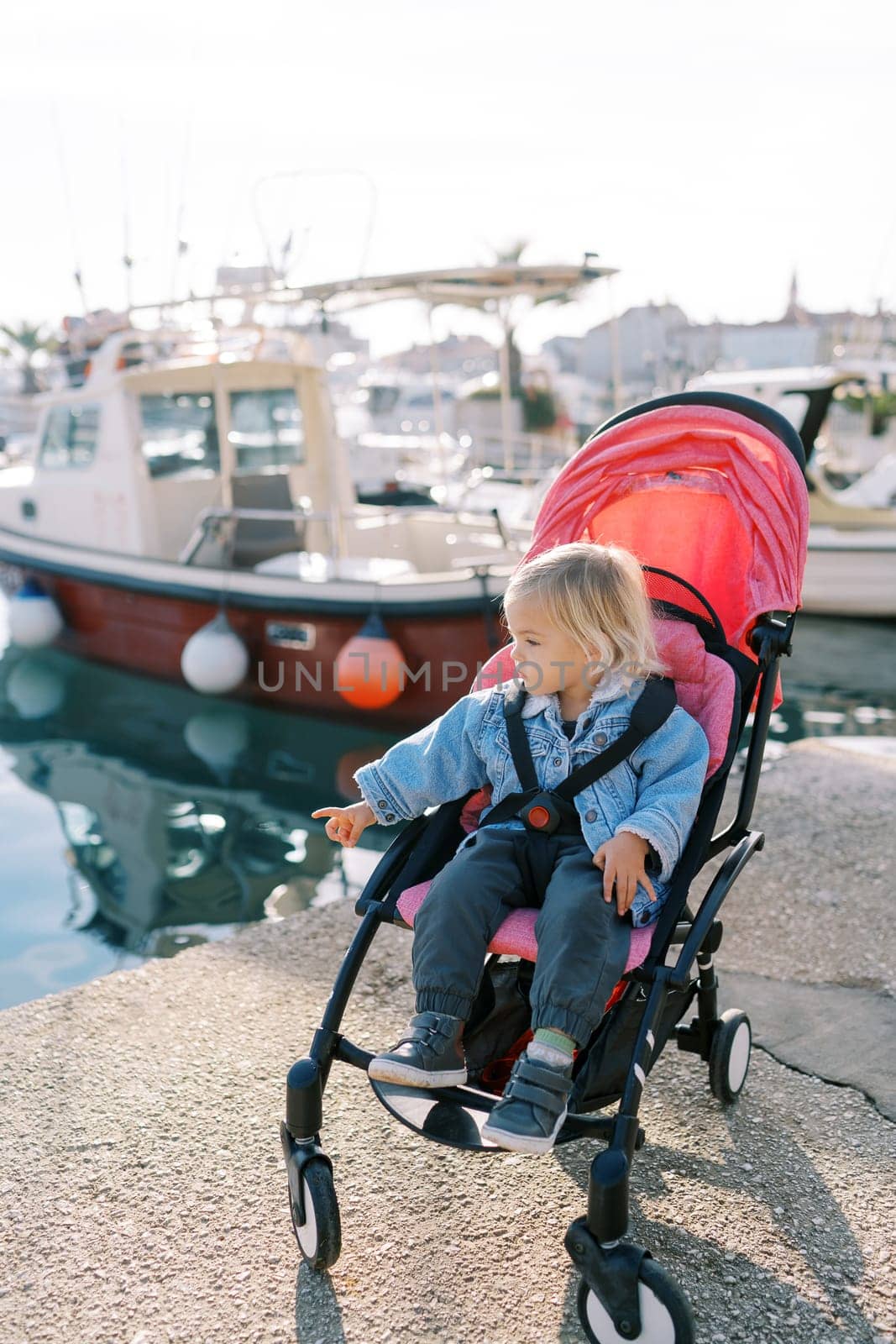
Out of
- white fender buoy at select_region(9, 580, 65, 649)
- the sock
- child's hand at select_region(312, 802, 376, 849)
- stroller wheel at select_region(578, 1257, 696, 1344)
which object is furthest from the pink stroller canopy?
white fender buoy at select_region(9, 580, 65, 649)

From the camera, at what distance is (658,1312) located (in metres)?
1.84

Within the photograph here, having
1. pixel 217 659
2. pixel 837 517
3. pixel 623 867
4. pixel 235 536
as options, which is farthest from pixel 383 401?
pixel 623 867

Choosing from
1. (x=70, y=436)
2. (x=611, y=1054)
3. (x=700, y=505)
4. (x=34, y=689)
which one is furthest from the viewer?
(x=34, y=689)

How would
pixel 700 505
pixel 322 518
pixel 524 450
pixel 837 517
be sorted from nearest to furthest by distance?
pixel 700 505 → pixel 322 518 → pixel 837 517 → pixel 524 450

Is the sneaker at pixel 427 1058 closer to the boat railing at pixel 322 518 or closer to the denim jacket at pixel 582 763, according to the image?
the denim jacket at pixel 582 763

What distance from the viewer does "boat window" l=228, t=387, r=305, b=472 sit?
8820 millimetres

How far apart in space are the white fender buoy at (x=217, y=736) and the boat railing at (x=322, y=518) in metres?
1.20

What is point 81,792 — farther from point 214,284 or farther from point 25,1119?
point 25,1119

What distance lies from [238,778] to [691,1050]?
189 inches

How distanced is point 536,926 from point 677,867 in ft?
1.11

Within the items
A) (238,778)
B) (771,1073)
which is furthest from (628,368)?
(771,1073)

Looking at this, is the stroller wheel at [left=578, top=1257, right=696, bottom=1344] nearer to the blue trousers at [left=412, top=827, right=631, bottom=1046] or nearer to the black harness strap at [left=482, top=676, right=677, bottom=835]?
the blue trousers at [left=412, top=827, right=631, bottom=1046]

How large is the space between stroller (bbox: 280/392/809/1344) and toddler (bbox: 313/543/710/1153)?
8 cm

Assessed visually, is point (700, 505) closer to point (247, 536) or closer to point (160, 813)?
point (160, 813)
